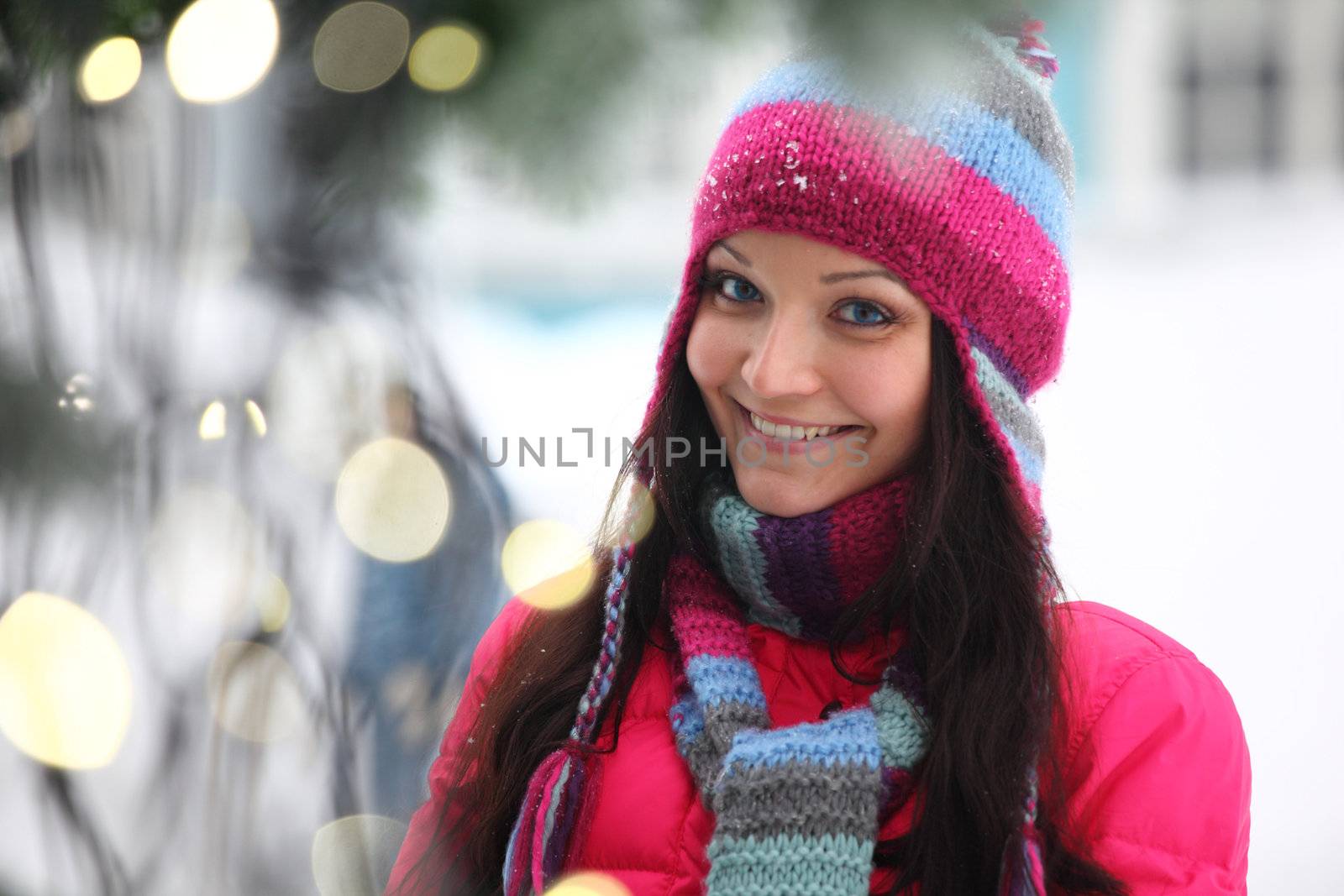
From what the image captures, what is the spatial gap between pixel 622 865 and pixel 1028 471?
572 millimetres

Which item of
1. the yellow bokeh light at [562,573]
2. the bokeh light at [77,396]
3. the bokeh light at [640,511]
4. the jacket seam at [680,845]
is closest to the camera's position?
the bokeh light at [77,396]

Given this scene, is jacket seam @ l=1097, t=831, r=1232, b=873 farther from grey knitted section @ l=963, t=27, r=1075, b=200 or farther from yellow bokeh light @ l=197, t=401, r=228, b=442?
yellow bokeh light @ l=197, t=401, r=228, b=442

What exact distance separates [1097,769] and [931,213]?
532 millimetres

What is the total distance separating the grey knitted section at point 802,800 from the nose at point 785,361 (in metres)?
0.35

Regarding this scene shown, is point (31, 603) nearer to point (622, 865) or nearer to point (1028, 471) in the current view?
point (622, 865)

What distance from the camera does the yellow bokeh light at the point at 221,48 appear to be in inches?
16.7

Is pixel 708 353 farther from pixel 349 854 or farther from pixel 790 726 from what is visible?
pixel 349 854

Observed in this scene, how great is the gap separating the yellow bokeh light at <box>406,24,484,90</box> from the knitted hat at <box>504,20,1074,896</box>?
24.0 inches

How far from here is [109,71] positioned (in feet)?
1.39

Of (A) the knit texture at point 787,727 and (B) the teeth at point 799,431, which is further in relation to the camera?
(B) the teeth at point 799,431

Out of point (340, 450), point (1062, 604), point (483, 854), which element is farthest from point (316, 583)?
point (1062, 604)

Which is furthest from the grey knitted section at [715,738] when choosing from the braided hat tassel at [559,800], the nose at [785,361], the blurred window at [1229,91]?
the blurred window at [1229,91]

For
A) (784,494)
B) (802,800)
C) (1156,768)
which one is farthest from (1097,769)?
(784,494)

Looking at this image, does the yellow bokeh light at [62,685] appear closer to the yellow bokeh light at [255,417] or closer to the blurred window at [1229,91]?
the yellow bokeh light at [255,417]
